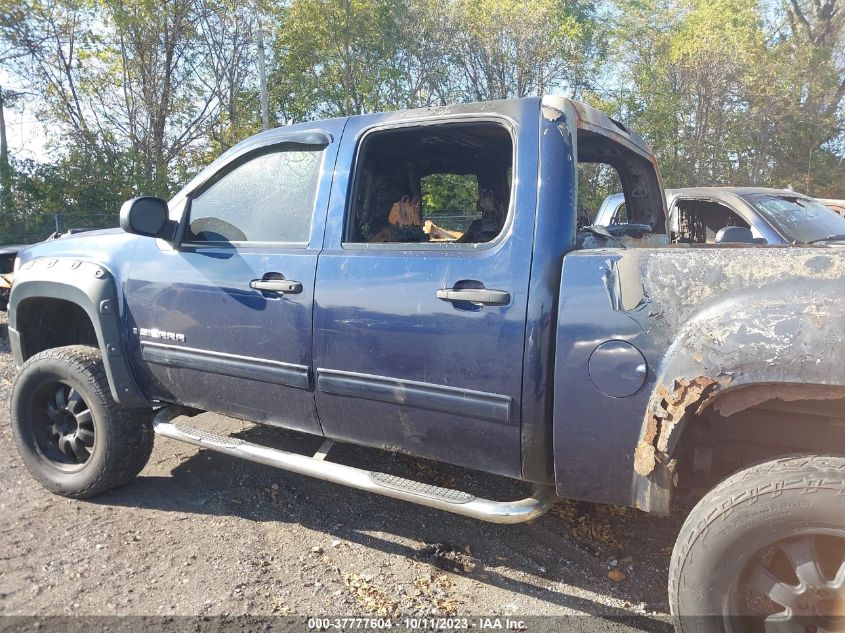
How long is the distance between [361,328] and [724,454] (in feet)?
4.83

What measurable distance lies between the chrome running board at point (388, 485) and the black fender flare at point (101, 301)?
0.25 metres

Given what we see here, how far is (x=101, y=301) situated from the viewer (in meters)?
3.29

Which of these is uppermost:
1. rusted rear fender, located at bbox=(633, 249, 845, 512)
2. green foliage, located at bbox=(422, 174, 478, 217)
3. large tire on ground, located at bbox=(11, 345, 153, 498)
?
green foliage, located at bbox=(422, 174, 478, 217)

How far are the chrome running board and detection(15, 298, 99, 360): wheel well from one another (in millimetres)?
1112

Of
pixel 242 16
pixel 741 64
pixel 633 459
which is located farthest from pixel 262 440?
pixel 741 64

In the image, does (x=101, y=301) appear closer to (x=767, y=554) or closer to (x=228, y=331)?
(x=228, y=331)

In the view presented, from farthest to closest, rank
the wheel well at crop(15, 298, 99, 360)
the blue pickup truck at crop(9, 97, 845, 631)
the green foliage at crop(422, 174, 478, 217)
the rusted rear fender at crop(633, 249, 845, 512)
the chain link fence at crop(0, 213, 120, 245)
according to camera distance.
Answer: the chain link fence at crop(0, 213, 120, 245)
the green foliage at crop(422, 174, 478, 217)
the wheel well at crop(15, 298, 99, 360)
the blue pickup truck at crop(9, 97, 845, 631)
the rusted rear fender at crop(633, 249, 845, 512)

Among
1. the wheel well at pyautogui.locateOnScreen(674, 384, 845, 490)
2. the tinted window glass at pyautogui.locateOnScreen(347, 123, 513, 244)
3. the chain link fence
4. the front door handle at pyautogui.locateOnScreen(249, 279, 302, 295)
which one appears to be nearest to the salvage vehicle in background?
the tinted window glass at pyautogui.locateOnScreen(347, 123, 513, 244)

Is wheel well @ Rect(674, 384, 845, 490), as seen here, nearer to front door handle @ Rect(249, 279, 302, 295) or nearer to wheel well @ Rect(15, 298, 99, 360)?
front door handle @ Rect(249, 279, 302, 295)

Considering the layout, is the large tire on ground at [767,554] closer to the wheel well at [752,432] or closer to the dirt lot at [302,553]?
the wheel well at [752,432]

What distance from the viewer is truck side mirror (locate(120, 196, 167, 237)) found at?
302cm

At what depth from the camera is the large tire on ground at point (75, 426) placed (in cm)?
338

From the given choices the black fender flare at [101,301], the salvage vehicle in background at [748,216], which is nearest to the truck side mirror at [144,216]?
the black fender flare at [101,301]

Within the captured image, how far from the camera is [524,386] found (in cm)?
228
